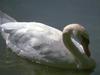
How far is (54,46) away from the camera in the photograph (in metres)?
7.86

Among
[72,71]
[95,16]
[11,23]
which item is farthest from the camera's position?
[95,16]

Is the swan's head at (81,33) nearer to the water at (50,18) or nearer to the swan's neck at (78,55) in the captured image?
the swan's neck at (78,55)

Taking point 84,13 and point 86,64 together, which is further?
point 84,13

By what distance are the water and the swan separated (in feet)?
0.40

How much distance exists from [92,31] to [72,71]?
1.83m

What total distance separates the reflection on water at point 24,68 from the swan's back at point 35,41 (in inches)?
5.5

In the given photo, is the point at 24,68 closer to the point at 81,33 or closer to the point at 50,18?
the point at 81,33

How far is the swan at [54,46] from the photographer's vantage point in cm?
773

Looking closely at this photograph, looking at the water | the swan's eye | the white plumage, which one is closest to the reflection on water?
the water

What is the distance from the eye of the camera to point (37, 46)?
8.02 metres

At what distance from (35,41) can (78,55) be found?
32.3 inches

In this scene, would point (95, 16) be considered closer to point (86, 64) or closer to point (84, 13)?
A: point (84, 13)

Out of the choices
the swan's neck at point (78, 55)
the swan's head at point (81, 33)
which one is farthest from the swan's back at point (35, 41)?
the swan's head at point (81, 33)

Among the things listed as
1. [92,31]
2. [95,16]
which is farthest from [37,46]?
[95,16]
